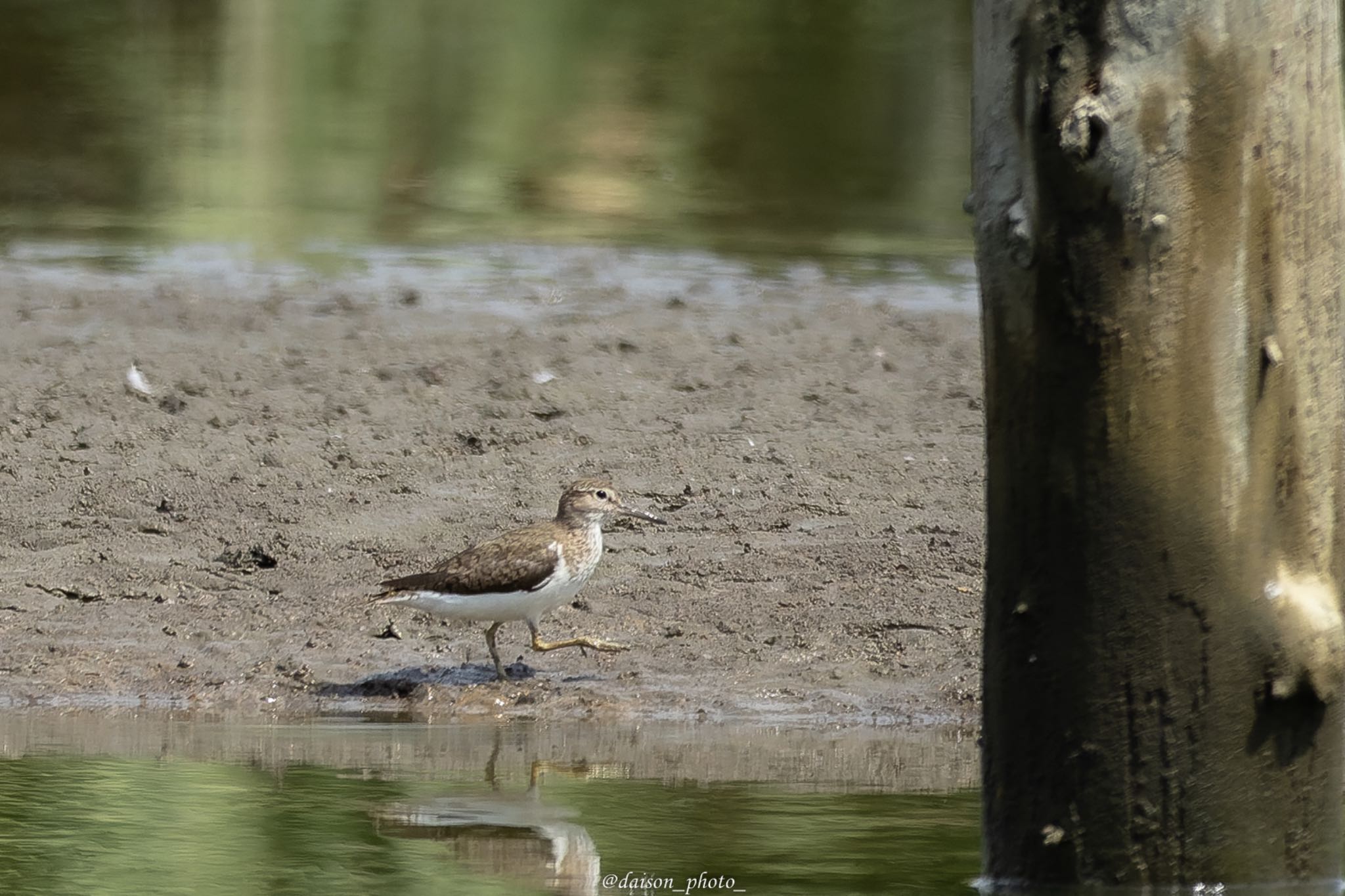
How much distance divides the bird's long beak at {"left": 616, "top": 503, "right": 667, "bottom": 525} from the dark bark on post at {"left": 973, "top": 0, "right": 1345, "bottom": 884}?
3.73m

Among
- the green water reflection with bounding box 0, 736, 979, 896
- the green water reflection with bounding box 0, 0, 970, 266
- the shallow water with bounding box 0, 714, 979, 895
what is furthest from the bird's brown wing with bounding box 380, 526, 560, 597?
the green water reflection with bounding box 0, 0, 970, 266

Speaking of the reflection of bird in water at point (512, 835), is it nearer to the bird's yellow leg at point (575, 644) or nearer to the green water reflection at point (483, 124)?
the bird's yellow leg at point (575, 644)

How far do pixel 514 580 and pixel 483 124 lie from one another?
48.4 ft

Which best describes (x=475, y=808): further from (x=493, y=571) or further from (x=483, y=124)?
(x=483, y=124)

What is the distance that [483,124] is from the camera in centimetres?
2236

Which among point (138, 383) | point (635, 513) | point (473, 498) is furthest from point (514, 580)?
point (138, 383)

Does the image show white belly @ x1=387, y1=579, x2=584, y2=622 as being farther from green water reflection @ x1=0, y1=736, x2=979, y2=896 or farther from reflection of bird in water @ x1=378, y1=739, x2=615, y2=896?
reflection of bird in water @ x1=378, y1=739, x2=615, y2=896

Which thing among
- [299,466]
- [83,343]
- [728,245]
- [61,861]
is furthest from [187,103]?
[61,861]

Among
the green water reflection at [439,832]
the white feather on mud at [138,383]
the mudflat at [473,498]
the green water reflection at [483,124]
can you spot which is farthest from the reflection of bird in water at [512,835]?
the green water reflection at [483,124]

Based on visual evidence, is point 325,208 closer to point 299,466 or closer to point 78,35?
point 299,466

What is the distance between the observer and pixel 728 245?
1596 centimetres

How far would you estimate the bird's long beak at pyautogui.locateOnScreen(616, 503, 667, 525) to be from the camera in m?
8.90

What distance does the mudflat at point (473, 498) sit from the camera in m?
8.34

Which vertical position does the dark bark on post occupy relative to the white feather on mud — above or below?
above
